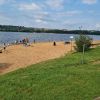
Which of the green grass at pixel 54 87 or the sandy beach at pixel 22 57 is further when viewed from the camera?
the sandy beach at pixel 22 57

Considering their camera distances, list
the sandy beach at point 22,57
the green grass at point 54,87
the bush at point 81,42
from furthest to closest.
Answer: the bush at point 81,42 → the sandy beach at point 22,57 → the green grass at point 54,87

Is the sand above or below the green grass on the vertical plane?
below

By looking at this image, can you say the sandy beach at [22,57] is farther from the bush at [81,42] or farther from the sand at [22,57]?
the bush at [81,42]

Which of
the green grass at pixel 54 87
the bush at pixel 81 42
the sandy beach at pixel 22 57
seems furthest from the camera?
the bush at pixel 81 42

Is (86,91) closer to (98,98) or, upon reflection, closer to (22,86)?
(98,98)

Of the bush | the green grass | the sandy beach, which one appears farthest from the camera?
the bush

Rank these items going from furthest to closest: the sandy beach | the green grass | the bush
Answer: the bush < the sandy beach < the green grass

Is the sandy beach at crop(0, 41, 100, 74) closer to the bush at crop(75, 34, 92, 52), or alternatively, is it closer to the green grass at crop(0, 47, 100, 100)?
the bush at crop(75, 34, 92, 52)

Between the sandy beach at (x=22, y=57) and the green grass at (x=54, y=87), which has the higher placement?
the green grass at (x=54, y=87)

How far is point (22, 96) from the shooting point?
11.3 meters

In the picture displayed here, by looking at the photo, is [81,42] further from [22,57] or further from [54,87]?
[54,87]

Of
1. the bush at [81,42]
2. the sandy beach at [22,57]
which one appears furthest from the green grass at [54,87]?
the bush at [81,42]

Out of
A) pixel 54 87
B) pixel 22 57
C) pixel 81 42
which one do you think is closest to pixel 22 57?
pixel 22 57

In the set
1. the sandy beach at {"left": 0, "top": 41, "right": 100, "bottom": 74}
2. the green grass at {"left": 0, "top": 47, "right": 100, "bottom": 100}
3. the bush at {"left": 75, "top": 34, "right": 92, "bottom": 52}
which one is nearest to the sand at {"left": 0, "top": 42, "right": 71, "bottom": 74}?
the sandy beach at {"left": 0, "top": 41, "right": 100, "bottom": 74}
